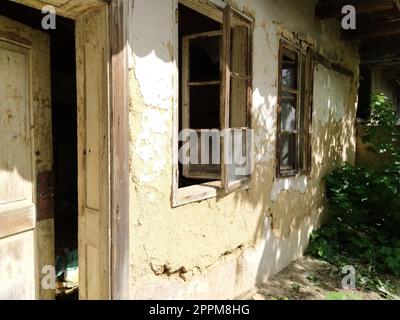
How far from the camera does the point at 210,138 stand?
3098mm

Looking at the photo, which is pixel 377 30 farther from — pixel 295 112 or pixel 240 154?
pixel 240 154

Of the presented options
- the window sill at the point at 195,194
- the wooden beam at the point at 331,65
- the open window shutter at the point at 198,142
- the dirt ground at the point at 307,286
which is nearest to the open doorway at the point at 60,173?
the window sill at the point at 195,194

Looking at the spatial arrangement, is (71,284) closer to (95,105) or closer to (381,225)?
(95,105)

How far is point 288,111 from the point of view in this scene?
4.07 meters

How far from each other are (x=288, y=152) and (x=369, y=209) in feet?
5.17

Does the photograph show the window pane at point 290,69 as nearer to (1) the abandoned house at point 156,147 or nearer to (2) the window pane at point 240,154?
(1) the abandoned house at point 156,147

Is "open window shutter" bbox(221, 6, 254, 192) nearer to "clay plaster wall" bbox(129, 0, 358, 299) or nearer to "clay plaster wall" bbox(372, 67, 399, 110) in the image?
"clay plaster wall" bbox(129, 0, 358, 299)

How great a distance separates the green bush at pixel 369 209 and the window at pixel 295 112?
0.93 m

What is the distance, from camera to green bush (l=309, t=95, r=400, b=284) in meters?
4.37

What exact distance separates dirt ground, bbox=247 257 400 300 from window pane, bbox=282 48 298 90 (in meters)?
2.13

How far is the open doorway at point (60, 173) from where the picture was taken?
2176 mm

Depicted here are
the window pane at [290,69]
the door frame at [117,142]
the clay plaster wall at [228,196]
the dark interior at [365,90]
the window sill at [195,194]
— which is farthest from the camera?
the dark interior at [365,90]

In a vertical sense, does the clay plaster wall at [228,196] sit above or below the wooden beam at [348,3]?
below

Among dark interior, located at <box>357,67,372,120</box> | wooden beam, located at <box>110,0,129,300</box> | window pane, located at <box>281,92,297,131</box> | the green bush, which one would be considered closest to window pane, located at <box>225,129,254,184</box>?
window pane, located at <box>281,92,297,131</box>
